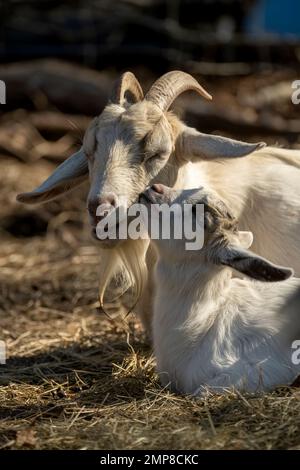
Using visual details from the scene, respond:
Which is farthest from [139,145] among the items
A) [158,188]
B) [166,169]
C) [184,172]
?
[158,188]

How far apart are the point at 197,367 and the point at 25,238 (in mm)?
4026

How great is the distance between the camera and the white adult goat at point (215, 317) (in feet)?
14.8

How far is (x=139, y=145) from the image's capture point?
16.4 feet

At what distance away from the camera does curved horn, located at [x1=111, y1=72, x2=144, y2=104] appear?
521cm

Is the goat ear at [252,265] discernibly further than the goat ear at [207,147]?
No

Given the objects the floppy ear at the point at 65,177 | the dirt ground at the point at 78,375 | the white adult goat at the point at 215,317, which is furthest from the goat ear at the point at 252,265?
the floppy ear at the point at 65,177

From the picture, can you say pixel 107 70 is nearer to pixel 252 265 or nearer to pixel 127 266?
pixel 127 266

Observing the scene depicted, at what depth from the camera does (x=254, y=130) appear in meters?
9.73

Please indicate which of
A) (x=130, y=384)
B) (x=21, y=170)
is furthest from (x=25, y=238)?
(x=130, y=384)

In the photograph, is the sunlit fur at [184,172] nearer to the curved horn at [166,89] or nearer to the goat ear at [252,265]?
the curved horn at [166,89]

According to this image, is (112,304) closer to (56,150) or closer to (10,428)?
(10,428)

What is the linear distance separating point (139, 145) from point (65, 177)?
2.03 ft

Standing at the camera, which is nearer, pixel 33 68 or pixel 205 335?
pixel 205 335

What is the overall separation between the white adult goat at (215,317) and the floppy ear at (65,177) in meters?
0.87
